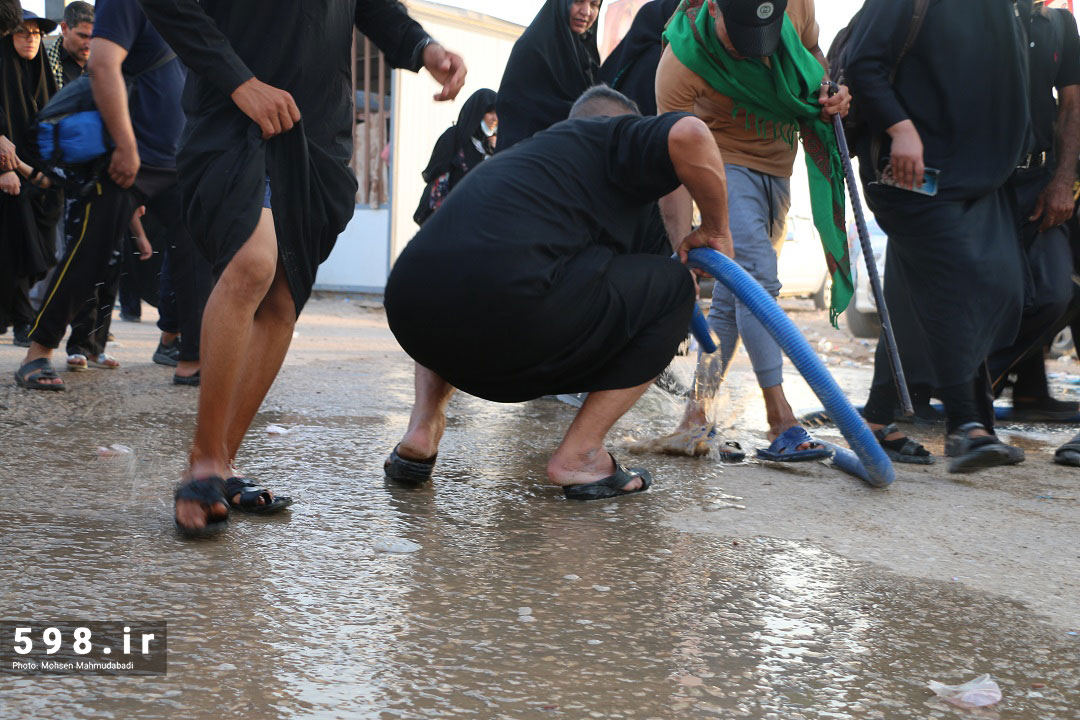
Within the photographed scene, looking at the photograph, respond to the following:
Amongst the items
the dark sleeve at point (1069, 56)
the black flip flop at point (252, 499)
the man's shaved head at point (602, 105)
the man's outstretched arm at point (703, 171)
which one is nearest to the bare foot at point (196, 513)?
the black flip flop at point (252, 499)

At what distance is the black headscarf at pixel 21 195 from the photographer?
5.86 metres

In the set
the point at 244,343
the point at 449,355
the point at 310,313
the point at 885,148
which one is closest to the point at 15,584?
the point at 244,343

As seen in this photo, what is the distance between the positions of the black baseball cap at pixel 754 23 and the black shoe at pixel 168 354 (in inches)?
155

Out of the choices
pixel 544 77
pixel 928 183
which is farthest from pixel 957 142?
pixel 544 77

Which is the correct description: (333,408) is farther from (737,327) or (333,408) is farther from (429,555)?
(429,555)

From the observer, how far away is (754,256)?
4.04 meters

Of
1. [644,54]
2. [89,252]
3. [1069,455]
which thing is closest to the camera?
[1069,455]

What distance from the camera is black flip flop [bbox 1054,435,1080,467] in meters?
4.23

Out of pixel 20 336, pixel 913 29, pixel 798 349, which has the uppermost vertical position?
pixel 913 29

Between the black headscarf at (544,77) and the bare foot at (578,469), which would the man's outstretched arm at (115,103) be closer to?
the black headscarf at (544,77)

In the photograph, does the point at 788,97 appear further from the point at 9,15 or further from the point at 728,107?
the point at 9,15

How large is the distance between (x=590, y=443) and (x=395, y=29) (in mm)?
1355

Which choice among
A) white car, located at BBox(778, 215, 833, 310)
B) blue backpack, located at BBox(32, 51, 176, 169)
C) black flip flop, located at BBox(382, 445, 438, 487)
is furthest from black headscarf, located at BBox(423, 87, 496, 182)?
white car, located at BBox(778, 215, 833, 310)

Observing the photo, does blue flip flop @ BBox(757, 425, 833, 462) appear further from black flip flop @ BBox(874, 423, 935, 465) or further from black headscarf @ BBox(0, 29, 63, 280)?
black headscarf @ BBox(0, 29, 63, 280)
